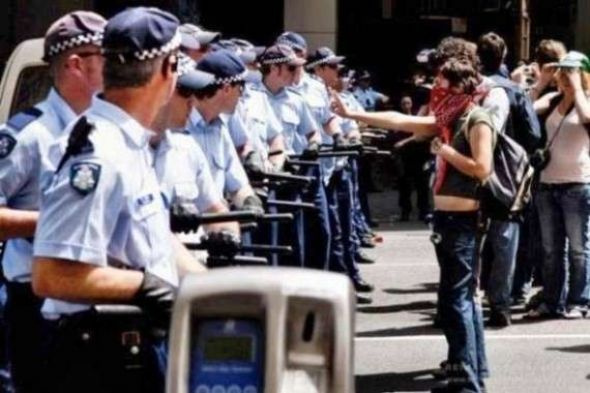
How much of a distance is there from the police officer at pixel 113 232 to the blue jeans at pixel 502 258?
22.4 feet

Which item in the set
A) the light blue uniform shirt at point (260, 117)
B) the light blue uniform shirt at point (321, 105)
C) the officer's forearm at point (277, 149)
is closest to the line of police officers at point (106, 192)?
the light blue uniform shirt at point (260, 117)

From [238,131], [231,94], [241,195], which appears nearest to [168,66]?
[241,195]

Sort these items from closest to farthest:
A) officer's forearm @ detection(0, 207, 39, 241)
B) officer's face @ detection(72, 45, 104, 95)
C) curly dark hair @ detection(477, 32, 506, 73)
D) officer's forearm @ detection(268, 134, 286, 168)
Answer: officer's forearm @ detection(0, 207, 39, 241), officer's face @ detection(72, 45, 104, 95), curly dark hair @ detection(477, 32, 506, 73), officer's forearm @ detection(268, 134, 286, 168)

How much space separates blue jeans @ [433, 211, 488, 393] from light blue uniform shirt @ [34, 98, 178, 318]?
13.3ft

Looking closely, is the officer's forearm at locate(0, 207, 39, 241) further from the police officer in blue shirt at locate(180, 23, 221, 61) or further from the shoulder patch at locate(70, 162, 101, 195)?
the police officer in blue shirt at locate(180, 23, 221, 61)

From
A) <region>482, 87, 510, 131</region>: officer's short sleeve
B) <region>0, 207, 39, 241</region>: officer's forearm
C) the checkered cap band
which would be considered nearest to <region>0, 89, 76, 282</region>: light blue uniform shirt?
<region>0, 207, 39, 241</region>: officer's forearm

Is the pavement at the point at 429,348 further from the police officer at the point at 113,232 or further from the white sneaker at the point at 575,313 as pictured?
the police officer at the point at 113,232

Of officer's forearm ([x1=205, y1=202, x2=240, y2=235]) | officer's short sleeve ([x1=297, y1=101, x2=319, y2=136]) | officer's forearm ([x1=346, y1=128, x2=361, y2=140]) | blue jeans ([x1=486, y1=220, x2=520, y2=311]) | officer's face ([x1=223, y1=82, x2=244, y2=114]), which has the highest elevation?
officer's face ([x1=223, y1=82, x2=244, y2=114])

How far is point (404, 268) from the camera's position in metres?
15.5

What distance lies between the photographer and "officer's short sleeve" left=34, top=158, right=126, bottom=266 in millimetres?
4344

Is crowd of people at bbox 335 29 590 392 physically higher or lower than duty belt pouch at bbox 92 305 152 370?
lower

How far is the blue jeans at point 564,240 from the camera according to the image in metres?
11.7

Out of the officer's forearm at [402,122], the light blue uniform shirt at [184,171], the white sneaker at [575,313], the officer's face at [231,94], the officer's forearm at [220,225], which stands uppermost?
the officer's face at [231,94]

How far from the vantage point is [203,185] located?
695 cm
